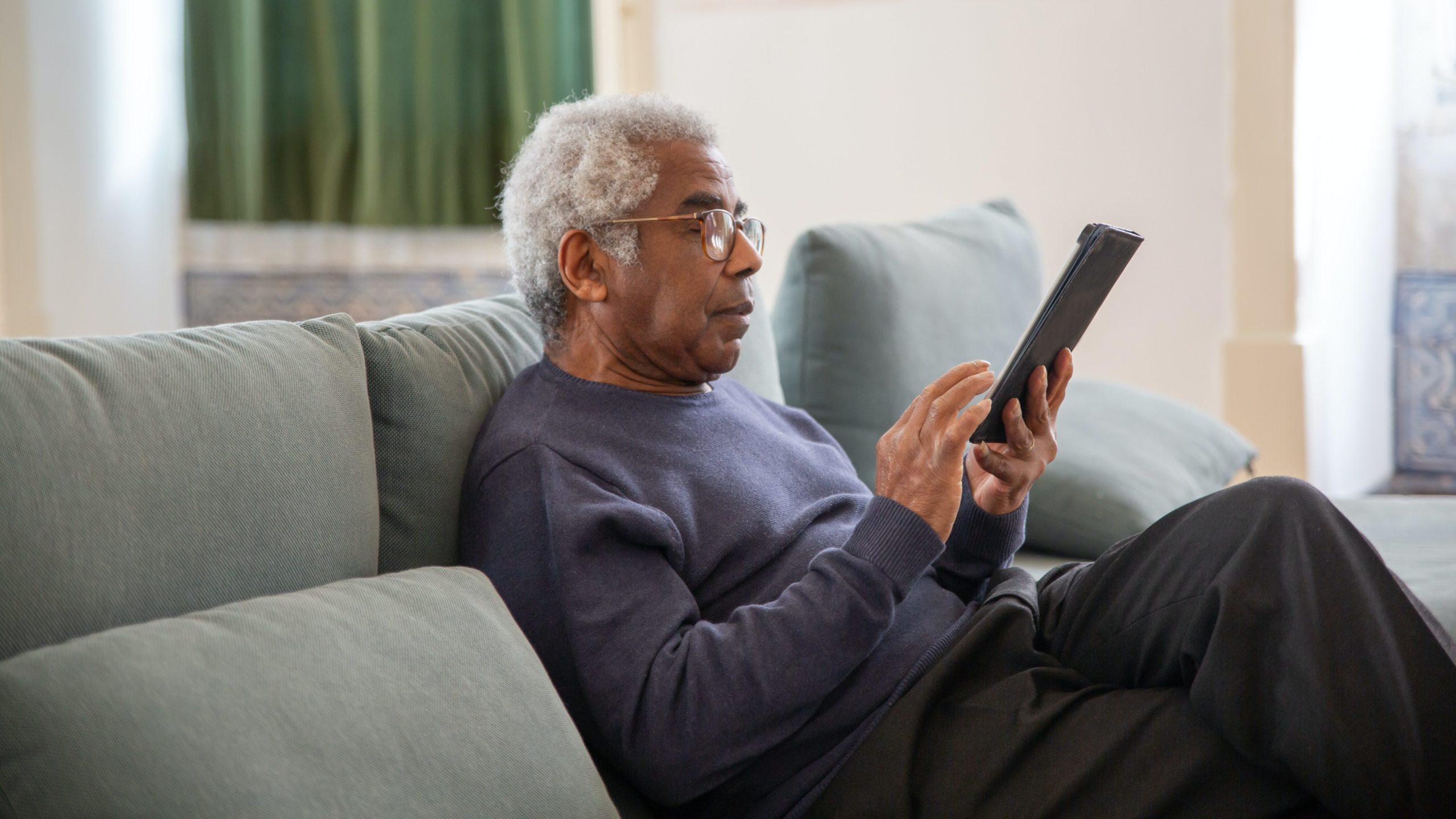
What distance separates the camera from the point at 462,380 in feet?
4.30

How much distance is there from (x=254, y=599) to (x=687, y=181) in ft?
2.16

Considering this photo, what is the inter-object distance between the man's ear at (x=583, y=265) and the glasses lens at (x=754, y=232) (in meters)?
0.16

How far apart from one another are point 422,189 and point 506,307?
2.25 m

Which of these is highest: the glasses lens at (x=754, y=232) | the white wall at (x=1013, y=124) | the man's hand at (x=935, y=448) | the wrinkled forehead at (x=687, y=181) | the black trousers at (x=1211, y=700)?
the white wall at (x=1013, y=124)

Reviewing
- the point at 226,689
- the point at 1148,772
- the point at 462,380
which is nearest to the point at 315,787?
the point at 226,689

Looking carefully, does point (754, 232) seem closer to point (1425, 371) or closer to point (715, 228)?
point (715, 228)

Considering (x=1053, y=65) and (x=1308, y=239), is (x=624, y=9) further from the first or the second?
(x=1308, y=239)

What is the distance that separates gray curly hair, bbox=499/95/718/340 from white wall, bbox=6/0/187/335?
241cm

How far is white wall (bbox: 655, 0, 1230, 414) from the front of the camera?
10.0ft

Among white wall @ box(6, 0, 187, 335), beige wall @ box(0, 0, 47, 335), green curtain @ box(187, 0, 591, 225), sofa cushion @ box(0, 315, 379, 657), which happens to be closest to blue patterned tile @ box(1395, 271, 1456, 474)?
green curtain @ box(187, 0, 591, 225)

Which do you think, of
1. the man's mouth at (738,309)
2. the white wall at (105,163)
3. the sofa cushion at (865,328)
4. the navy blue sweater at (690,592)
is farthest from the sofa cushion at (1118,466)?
the white wall at (105,163)

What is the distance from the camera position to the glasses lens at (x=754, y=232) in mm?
1398

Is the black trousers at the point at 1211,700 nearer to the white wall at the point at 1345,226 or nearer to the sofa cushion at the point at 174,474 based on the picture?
the sofa cushion at the point at 174,474

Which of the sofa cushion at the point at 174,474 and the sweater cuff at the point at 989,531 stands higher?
the sofa cushion at the point at 174,474
